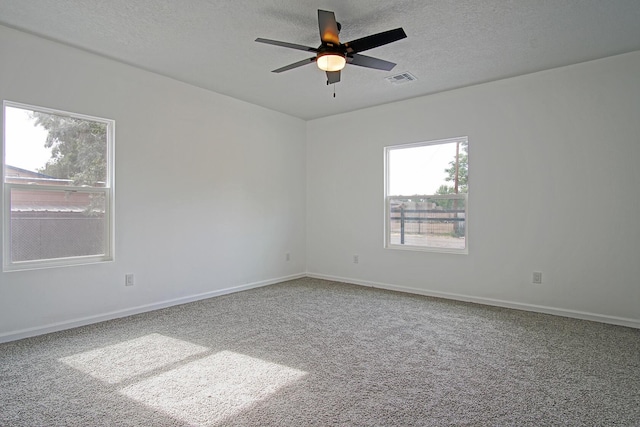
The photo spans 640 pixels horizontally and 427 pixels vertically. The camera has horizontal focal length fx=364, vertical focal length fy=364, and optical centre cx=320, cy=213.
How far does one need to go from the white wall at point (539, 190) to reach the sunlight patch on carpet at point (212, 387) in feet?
9.30

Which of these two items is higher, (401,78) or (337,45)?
(401,78)

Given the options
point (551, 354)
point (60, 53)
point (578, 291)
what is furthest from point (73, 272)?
point (578, 291)

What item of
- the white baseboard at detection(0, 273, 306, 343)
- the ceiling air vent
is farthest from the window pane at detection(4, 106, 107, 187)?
the ceiling air vent

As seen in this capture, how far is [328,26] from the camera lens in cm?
251

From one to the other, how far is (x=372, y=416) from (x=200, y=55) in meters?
3.37

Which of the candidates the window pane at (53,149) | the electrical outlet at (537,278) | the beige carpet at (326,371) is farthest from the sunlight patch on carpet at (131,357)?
the electrical outlet at (537,278)

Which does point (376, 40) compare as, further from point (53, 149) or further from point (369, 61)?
point (53, 149)

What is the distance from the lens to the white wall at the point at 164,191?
125 inches

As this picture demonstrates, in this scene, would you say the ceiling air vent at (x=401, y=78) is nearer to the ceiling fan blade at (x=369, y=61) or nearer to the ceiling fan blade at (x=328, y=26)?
the ceiling fan blade at (x=369, y=61)

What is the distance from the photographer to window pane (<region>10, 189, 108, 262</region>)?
3.15 m

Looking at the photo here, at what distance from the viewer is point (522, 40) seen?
3.17 m

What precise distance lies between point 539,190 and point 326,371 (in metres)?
3.06

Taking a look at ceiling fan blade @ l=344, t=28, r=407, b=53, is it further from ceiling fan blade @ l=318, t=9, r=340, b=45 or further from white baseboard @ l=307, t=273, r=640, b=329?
white baseboard @ l=307, t=273, r=640, b=329

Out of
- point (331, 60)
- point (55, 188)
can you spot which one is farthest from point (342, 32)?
point (55, 188)
